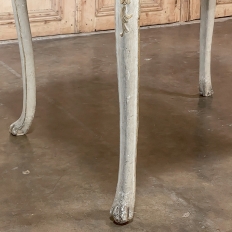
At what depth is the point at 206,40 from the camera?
5.56 ft

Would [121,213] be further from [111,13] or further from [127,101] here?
[111,13]

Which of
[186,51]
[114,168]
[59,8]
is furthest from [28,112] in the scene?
[59,8]

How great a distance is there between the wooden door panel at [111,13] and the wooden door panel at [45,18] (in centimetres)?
8

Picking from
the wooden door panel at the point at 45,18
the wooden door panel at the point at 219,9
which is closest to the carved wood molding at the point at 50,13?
the wooden door panel at the point at 45,18

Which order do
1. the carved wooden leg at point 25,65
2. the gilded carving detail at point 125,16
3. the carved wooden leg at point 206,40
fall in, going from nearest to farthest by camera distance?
1. the gilded carving detail at point 125,16
2. the carved wooden leg at point 25,65
3. the carved wooden leg at point 206,40

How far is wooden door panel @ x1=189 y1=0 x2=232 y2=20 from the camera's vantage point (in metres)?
3.15

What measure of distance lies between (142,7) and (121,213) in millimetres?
2096

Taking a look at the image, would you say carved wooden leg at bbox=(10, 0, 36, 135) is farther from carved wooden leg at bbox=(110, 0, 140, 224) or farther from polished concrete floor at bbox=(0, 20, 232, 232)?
carved wooden leg at bbox=(110, 0, 140, 224)

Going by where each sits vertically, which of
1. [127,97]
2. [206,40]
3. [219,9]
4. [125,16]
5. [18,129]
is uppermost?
[125,16]

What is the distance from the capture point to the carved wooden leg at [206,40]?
64.2 inches

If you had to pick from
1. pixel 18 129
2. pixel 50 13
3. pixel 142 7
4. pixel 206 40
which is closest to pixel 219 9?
pixel 142 7

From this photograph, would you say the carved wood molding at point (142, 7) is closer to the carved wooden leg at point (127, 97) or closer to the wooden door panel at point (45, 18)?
the wooden door panel at point (45, 18)

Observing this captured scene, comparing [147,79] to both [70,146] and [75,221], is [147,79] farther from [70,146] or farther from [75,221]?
[75,221]

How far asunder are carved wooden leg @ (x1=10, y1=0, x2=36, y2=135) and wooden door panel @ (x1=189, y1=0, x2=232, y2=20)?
6.16ft
